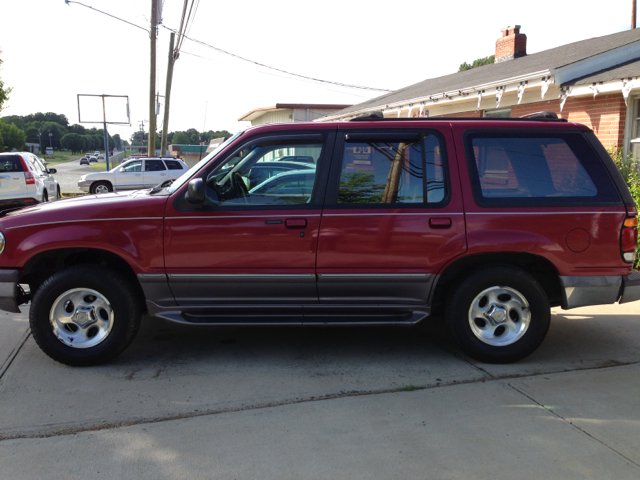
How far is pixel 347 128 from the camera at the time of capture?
178 inches

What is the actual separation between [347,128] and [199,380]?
7.42 ft

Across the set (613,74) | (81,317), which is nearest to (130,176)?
(613,74)

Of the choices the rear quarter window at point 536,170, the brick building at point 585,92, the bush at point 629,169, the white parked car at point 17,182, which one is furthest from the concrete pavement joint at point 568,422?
the white parked car at point 17,182

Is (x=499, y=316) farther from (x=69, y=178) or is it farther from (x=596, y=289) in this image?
(x=69, y=178)

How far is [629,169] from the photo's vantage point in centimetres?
834

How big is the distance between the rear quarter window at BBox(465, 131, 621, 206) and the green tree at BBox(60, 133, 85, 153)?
168 meters

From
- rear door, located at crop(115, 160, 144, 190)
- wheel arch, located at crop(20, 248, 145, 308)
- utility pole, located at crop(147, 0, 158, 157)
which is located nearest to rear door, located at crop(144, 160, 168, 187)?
rear door, located at crop(115, 160, 144, 190)

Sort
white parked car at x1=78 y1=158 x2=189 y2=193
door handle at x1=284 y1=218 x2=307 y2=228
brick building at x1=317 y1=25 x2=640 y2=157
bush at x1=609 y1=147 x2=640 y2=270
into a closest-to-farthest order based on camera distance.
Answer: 1. door handle at x1=284 y1=218 x2=307 y2=228
2. bush at x1=609 y1=147 x2=640 y2=270
3. brick building at x1=317 y1=25 x2=640 y2=157
4. white parked car at x1=78 y1=158 x2=189 y2=193

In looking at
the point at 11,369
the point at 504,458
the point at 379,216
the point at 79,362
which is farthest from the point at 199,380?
the point at 504,458

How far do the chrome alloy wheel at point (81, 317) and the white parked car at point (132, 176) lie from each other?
61.7 feet

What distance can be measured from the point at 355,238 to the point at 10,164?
12920 millimetres

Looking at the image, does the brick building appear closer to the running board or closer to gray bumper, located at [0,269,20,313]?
the running board

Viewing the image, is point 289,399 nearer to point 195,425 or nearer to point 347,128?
point 195,425

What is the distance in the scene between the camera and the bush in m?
7.80
